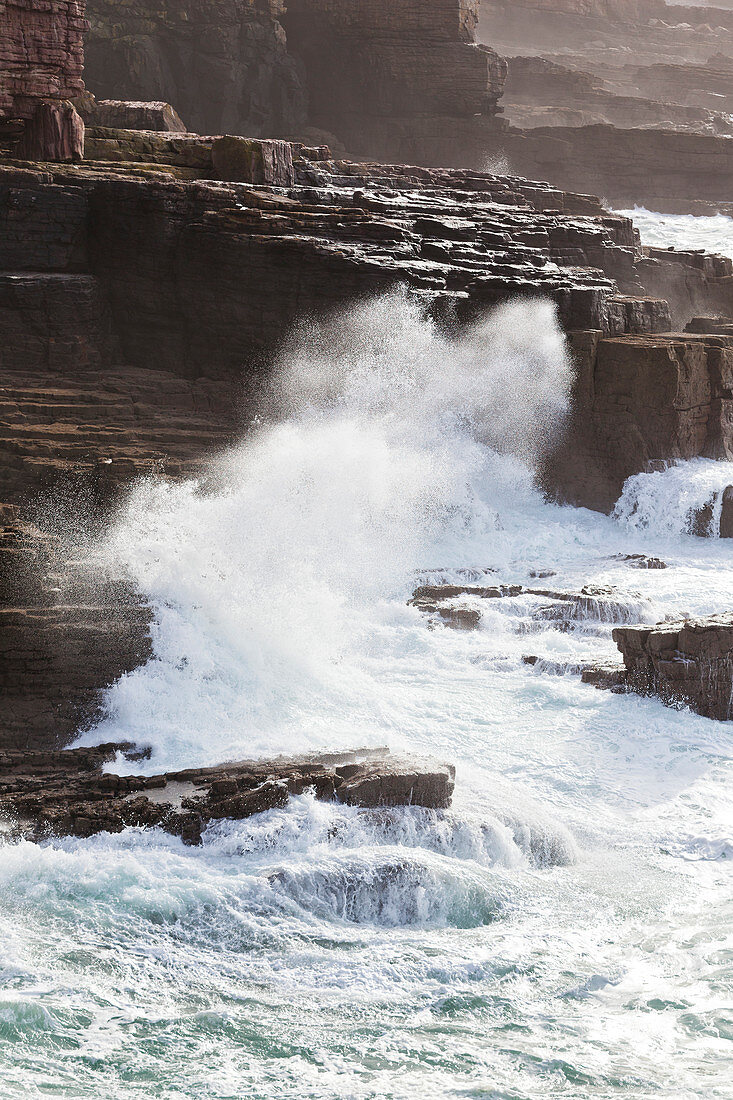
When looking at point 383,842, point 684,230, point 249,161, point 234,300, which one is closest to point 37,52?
point 249,161

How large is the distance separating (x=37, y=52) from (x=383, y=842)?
20.0m

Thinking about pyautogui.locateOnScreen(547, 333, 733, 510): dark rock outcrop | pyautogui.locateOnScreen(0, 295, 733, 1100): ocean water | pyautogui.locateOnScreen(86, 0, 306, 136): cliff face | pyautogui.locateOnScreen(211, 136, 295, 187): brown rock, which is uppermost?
pyautogui.locateOnScreen(86, 0, 306, 136): cliff face

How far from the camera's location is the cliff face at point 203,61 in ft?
122

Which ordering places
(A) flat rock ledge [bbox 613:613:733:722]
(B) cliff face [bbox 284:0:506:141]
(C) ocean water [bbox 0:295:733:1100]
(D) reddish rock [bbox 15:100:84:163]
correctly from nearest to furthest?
(C) ocean water [bbox 0:295:733:1100] < (A) flat rock ledge [bbox 613:613:733:722] < (D) reddish rock [bbox 15:100:84:163] < (B) cliff face [bbox 284:0:506:141]

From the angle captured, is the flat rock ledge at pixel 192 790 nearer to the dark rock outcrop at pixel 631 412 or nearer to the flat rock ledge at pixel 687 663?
the flat rock ledge at pixel 687 663

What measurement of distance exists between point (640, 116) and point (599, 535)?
37.7 m

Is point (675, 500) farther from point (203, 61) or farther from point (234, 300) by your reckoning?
point (203, 61)

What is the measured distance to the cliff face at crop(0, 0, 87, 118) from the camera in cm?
2391

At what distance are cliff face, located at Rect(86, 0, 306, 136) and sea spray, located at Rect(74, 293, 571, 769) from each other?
21.3 m

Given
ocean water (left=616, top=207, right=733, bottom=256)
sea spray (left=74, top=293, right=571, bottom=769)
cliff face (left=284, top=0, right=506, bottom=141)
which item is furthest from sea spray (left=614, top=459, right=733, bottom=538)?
cliff face (left=284, top=0, right=506, bottom=141)

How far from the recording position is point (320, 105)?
42062 millimetres

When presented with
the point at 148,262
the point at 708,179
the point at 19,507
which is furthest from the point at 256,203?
the point at 708,179

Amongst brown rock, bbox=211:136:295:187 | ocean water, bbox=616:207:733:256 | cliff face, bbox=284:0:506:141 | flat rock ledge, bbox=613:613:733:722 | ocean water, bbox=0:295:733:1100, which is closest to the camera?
ocean water, bbox=0:295:733:1100

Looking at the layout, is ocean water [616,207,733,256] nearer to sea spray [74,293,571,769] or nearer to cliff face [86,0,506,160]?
cliff face [86,0,506,160]
